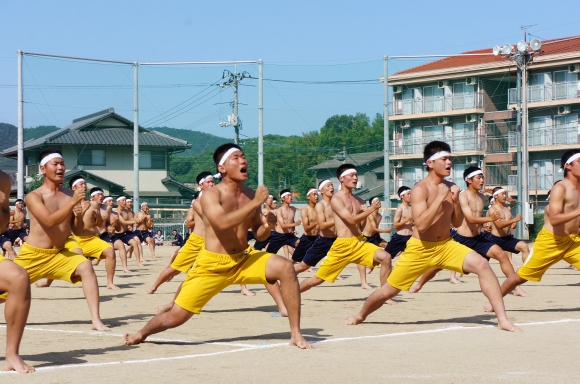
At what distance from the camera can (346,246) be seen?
12.3 meters

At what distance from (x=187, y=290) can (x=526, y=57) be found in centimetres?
3195

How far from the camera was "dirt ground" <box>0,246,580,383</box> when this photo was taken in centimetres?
667

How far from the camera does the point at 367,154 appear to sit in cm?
6028

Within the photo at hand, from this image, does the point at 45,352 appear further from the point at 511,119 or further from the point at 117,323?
the point at 511,119

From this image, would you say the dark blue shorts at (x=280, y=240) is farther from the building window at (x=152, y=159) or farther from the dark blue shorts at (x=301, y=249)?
the building window at (x=152, y=159)

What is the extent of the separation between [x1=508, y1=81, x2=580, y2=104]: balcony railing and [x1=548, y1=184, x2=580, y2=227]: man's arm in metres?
38.3

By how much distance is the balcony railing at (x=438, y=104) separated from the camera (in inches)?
1971

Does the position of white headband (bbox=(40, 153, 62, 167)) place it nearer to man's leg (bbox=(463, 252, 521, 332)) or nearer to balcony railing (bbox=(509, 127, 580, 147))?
man's leg (bbox=(463, 252, 521, 332))

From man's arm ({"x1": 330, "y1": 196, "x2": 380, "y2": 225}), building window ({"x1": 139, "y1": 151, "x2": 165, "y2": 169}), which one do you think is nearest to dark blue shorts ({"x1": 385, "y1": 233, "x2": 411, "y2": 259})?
man's arm ({"x1": 330, "y1": 196, "x2": 380, "y2": 225})

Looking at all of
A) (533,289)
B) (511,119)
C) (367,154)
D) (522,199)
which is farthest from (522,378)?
(367,154)

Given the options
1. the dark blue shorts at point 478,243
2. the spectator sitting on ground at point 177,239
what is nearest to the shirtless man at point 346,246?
the dark blue shorts at point 478,243

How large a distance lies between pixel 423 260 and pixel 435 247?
0.64ft

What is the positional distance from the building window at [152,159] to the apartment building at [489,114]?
1455 centimetres

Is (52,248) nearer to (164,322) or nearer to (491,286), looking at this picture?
(164,322)
